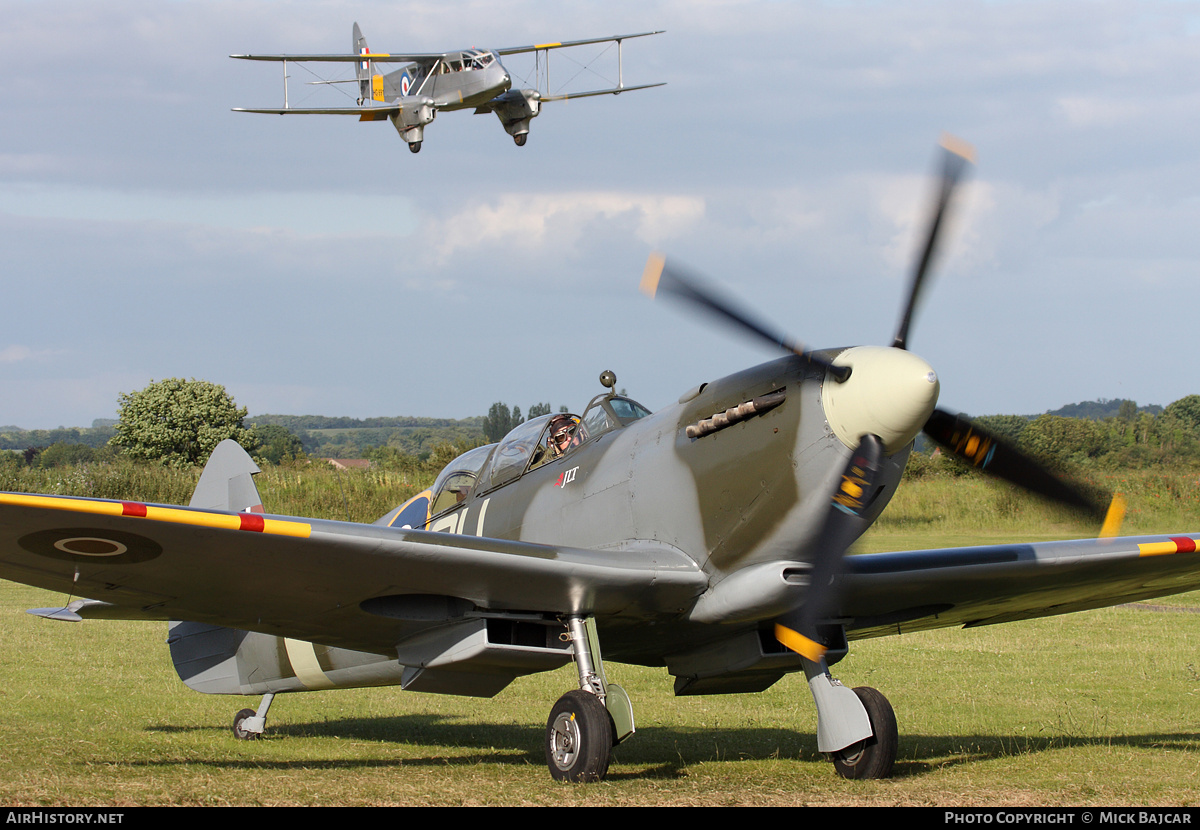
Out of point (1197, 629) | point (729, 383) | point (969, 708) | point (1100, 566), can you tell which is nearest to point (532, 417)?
point (729, 383)

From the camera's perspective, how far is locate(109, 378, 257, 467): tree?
234ft

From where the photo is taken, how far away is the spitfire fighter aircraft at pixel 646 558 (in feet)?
18.4

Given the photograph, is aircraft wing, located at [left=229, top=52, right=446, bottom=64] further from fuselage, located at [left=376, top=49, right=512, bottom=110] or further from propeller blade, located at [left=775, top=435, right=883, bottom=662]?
propeller blade, located at [left=775, top=435, right=883, bottom=662]

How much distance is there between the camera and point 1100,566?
7.34 m

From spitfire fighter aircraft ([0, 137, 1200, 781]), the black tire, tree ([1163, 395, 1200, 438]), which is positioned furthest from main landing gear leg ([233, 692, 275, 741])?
tree ([1163, 395, 1200, 438])

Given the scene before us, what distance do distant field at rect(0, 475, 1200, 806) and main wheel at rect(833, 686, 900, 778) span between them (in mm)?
128

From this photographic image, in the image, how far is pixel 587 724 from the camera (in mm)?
6059

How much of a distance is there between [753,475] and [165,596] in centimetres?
358

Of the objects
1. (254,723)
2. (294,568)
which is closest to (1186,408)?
(254,723)

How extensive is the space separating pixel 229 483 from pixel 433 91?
26.3 meters

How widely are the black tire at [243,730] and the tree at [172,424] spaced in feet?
210

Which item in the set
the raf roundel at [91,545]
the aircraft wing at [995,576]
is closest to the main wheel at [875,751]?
the aircraft wing at [995,576]

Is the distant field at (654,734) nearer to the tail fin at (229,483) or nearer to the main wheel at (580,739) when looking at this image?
the main wheel at (580,739)
